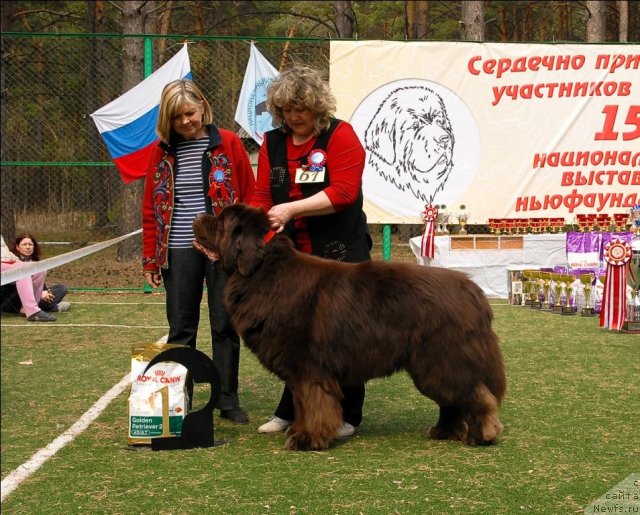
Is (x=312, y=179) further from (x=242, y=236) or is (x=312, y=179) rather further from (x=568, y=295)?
(x=568, y=295)

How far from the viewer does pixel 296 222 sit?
482 centimetres

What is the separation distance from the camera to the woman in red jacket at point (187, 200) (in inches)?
197

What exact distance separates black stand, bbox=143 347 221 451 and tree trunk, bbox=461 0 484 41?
1249cm

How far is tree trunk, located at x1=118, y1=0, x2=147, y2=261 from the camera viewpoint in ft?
42.9

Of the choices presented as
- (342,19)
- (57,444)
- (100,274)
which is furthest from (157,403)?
(342,19)

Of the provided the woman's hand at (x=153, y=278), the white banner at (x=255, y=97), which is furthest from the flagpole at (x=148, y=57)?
the woman's hand at (x=153, y=278)

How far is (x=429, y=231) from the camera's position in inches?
434

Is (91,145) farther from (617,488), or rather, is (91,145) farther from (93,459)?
(617,488)

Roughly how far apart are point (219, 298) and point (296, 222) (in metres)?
0.71

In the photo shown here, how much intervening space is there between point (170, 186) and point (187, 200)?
0.44ft

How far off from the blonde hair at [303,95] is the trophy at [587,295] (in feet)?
18.8

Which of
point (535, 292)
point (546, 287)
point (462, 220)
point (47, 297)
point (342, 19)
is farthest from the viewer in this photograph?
point (342, 19)

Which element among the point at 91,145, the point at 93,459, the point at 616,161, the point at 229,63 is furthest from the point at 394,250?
the point at 93,459

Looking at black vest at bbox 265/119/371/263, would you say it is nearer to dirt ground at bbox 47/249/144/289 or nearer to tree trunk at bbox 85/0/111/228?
dirt ground at bbox 47/249/144/289
